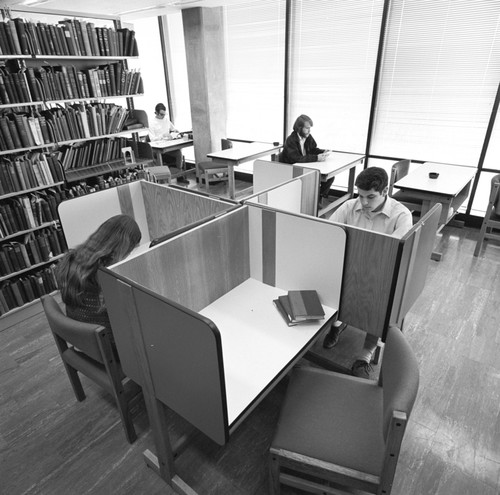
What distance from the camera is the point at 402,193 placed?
3936mm

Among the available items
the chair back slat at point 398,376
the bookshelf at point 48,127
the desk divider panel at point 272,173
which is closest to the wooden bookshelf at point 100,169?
the bookshelf at point 48,127

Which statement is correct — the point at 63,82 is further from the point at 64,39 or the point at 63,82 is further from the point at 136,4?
the point at 136,4

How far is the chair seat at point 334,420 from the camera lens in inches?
51.2

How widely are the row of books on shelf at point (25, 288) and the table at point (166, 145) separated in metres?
2.78

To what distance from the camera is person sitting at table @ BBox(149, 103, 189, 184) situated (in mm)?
5953

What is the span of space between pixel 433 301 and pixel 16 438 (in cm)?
301

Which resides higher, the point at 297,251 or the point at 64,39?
the point at 64,39

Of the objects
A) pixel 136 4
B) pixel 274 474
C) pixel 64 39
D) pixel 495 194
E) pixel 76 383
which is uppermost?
pixel 136 4

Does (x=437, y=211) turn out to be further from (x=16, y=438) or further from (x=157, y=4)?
(x=157, y=4)

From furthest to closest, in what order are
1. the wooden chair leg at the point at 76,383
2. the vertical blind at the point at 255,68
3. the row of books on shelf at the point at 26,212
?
the vertical blind at the point at 255,68 → the row of books on shelf at the point at 26,212 → the wooden chair leg at the point at 76,383

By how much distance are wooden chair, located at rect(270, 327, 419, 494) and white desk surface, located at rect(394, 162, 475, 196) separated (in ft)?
7.98

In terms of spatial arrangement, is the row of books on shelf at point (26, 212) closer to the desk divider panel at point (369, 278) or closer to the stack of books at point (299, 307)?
the stack of books at point (299, 307)

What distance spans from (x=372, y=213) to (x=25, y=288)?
9.12 feet

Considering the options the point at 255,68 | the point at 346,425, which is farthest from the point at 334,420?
the point at 255,68
